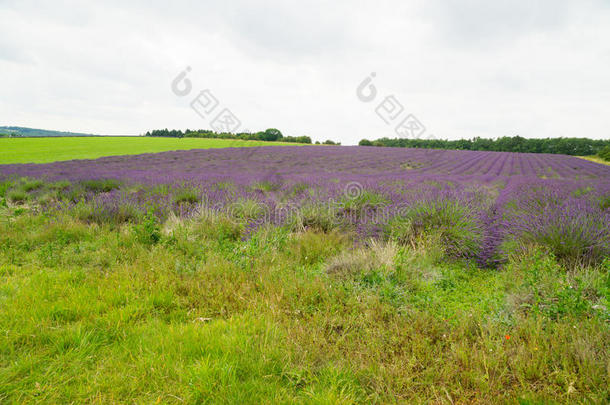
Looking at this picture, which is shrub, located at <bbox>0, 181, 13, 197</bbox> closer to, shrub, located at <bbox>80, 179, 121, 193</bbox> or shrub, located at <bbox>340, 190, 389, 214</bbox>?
shrub, located at <bbox>80, 179, 121, 193</bbox>

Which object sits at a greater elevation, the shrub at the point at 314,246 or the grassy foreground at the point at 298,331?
the shrub at the point at 314,246

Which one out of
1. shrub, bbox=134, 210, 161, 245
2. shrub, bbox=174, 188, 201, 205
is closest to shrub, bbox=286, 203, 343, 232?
shrub, bbox=134, 210, 161, 245

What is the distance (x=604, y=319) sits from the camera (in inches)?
77.5

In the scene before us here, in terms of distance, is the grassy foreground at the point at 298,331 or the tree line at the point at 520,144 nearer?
the grassy foreground at the point at 298,331

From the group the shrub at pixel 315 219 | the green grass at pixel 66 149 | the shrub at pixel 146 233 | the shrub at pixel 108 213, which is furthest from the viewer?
the green grass at pixel 66 149

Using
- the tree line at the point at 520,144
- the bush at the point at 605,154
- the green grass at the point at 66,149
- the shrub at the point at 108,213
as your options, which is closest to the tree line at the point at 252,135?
the tree line at the point at 520,144

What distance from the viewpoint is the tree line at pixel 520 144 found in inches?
1730

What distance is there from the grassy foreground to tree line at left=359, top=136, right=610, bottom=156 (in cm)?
5280

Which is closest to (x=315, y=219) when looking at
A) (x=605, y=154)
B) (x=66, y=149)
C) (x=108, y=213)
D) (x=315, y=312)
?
(x=315, y=312)

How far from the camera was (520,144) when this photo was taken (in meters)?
48.2

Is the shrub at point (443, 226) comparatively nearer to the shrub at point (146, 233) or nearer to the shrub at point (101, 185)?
the shrub at point (146, 233)

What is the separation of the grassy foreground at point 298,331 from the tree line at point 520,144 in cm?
5280

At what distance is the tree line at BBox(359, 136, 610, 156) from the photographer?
144ft

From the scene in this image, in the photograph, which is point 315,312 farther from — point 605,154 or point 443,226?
point 605,154
